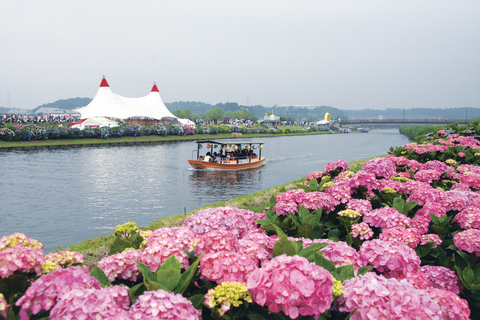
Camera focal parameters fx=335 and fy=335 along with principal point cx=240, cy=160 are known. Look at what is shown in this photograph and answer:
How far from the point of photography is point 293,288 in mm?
2162

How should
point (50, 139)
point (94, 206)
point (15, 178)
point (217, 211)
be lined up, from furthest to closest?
point (50, 139)
point (15, 178)
point (94, 206)
point (217, 211)

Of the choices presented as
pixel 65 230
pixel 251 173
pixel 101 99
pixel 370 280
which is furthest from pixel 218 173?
pixel 101 99

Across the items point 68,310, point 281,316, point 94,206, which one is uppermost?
point 68,310

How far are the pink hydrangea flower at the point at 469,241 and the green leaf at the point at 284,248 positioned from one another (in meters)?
2.11

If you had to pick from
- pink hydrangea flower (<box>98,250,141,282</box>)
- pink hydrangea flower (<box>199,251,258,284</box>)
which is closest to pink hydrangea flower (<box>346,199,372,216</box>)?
pink hydrangea flower (<box>199,251,258,284</box>)

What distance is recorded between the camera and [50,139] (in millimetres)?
40062

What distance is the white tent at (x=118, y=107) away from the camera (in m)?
61.4

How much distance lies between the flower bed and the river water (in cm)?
811

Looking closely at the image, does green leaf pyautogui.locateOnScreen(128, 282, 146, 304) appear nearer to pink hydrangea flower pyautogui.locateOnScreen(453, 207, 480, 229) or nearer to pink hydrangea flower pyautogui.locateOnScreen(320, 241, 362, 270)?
pink hydrangea flower pyautogui.locateOnScreen(320, 241, 362, 270)

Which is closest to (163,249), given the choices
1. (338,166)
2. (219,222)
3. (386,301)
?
(219,222)

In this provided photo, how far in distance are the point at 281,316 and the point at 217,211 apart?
1729 mm

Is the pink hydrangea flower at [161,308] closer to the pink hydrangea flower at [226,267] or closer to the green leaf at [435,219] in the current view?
the pink hydrangea flower at [226,267]

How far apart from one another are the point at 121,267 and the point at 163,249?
14.2 inches

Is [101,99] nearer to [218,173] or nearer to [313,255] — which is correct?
[218,173]
